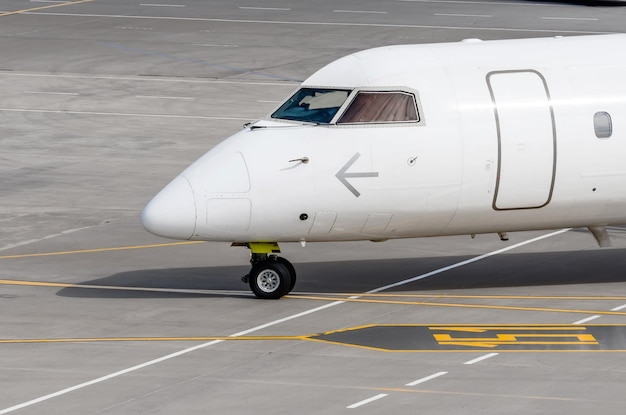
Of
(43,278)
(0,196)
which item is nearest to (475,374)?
(43,278)

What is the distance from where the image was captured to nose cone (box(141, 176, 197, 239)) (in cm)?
2588

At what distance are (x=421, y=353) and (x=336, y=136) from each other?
15.4 ft

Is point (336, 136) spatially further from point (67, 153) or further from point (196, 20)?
point (196, 20)

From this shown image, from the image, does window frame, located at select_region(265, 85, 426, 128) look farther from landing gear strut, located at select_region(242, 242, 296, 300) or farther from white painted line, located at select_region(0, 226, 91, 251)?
white painted line, located at select_region(0, 226, 91, 251)

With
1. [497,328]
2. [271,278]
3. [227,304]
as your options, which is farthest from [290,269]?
[497,328]

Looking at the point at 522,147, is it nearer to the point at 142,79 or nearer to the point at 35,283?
the point at 35,283

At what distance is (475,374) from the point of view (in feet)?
72.7

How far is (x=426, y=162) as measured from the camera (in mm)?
26250

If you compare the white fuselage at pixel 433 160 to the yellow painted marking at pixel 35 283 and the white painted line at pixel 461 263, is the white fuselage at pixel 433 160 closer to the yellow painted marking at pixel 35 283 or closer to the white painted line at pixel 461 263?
the white painted line at pixel 461 263

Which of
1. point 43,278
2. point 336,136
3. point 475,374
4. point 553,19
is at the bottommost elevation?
point 475,374

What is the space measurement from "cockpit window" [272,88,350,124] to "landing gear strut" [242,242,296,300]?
7.86 ft

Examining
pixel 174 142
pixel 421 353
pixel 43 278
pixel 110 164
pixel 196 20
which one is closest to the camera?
pixel 421 353

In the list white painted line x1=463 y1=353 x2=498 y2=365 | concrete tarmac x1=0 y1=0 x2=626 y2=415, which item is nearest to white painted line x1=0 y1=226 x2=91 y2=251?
concrete tarmac x1=0 y1=0 x2=626 y2=415

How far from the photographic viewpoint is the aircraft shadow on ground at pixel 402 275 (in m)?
28.2
